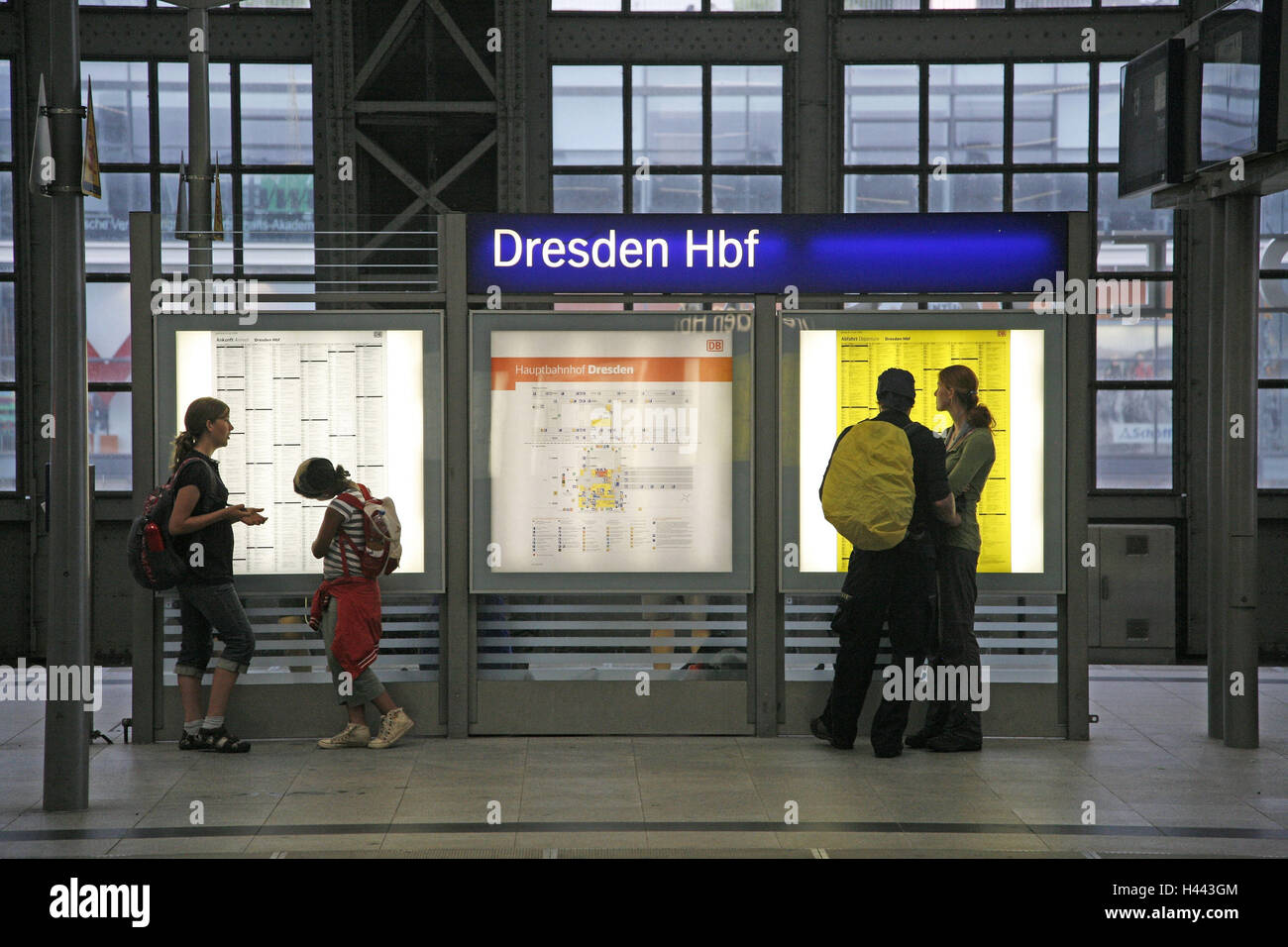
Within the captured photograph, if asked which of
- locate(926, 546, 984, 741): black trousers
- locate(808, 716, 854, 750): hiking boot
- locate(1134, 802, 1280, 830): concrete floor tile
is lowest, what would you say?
locate(1134, 802, 1280, 830): concrete floor tile

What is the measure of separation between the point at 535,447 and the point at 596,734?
1.79 meters

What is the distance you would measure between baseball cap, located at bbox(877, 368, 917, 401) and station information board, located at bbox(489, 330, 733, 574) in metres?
1.01

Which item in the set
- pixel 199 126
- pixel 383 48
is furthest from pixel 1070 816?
pixel 383 48

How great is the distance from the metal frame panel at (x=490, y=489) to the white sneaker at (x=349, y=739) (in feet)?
3.75

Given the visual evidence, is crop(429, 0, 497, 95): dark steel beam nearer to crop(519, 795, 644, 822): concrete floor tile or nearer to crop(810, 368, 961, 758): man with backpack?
crop(810, 368, 961, 758): man with backpack

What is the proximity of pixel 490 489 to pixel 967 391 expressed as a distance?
115 inches

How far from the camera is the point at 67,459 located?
22.2ft

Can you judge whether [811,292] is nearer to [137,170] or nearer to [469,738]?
[469,738]

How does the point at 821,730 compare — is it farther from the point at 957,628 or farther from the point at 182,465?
the point at 182,465

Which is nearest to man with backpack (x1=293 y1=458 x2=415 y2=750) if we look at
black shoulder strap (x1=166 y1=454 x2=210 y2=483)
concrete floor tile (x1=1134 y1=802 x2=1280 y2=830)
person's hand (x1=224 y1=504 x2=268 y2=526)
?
person's hand (x1=224 y1=504 x2=268 y2=526)

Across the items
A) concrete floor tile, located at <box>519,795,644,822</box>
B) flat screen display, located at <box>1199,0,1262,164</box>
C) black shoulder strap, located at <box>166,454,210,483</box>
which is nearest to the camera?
concrete floor tile, located at <box>519,795,644,822</box>

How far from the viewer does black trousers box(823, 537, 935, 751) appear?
793 cm

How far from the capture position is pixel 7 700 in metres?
9.82

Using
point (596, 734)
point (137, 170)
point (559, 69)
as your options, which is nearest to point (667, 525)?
point (596, 734)
